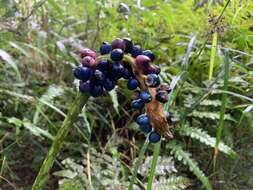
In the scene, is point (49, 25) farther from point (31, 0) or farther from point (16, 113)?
point (16, 113)

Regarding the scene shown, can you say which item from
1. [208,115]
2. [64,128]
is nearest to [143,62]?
[64,128]

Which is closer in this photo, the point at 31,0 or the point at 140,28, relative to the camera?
the point at 31,0

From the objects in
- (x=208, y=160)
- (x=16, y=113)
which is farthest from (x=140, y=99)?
(x=16, y=113)

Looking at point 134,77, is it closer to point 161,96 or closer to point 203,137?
point 161,96

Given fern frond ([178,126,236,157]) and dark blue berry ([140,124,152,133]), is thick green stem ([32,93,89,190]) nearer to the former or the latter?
dark blue berry ([140,124,152,133])

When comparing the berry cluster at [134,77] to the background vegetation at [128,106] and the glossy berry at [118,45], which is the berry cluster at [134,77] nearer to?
the glossy berry at [118,45]
